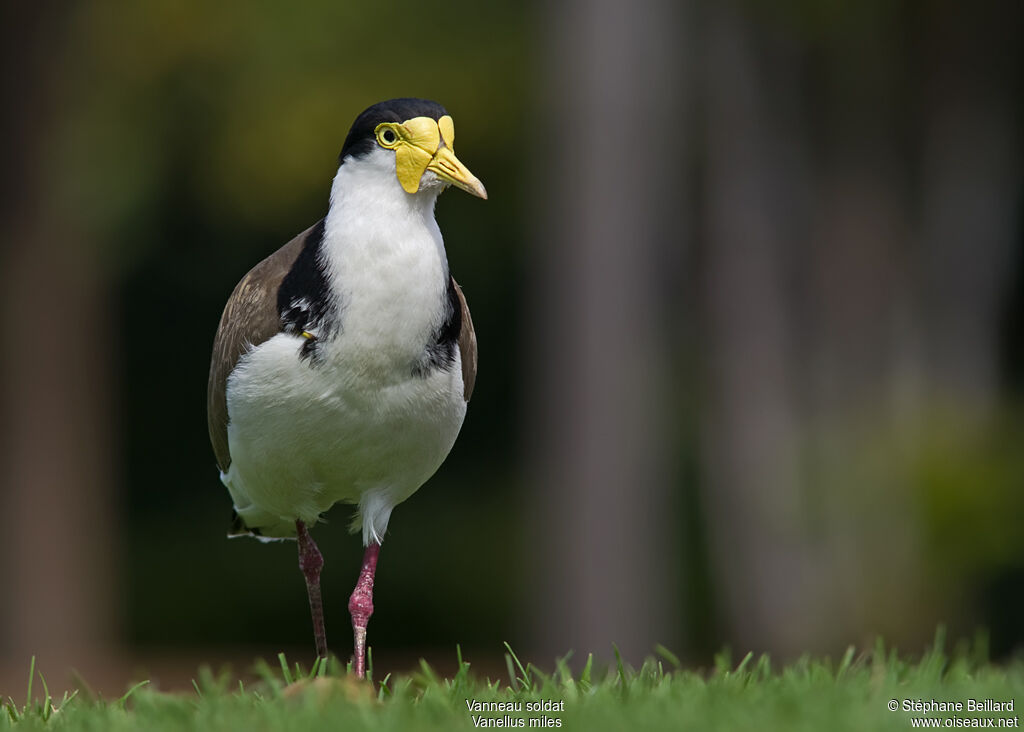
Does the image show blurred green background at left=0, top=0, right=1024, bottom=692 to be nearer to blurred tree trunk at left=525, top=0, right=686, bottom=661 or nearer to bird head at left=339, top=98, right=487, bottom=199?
blurred tree trunk at left=525, top=0, right=686, bottom=661

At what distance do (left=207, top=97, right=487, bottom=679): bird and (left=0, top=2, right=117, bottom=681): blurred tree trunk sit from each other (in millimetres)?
11601

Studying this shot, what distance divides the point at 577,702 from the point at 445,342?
1306 mm

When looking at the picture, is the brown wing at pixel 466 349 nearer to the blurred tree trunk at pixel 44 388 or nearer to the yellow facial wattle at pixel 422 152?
the yellow facial wattle at pixel 422 152

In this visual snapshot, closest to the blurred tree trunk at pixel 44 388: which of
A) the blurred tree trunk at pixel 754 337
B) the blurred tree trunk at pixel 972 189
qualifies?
the blurred tree trunk at pixel 754 337

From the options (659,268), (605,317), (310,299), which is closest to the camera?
(310,299)

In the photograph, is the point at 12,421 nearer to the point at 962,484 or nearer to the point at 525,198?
the point at 525,198

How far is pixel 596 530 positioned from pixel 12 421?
6.88 metres

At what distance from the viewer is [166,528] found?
22.7 metres

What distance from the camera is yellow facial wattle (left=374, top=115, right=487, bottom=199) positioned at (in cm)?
525

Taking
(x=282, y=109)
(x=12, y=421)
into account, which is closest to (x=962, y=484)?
(x=282, y=109)

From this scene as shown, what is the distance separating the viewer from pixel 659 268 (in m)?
16.1

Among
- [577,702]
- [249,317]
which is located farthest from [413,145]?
[577,702]

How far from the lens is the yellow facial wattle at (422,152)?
17.2 feet

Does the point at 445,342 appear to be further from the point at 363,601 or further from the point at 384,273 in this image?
the point at 363,601
